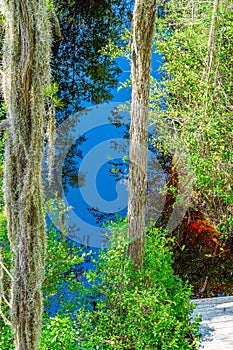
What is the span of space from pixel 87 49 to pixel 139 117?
23.1 ft

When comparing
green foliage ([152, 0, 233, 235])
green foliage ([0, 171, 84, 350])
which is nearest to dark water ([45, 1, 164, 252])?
green foliage ([152, 0, 233, 235])

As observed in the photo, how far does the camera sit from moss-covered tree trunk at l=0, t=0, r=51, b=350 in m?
2.17

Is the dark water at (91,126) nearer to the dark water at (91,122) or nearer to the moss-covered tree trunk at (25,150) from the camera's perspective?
the dark water at (91,122)

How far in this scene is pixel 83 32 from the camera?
11.6 metres

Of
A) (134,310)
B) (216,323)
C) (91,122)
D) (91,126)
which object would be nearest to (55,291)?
(134,310)

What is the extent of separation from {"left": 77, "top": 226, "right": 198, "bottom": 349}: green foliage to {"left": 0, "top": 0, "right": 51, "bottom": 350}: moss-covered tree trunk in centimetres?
152

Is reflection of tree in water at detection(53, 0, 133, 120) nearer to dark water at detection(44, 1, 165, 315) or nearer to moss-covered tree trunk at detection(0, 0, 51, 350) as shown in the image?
dark water at detection(44, 1, 165, 315)

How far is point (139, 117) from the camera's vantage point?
15.1 ft

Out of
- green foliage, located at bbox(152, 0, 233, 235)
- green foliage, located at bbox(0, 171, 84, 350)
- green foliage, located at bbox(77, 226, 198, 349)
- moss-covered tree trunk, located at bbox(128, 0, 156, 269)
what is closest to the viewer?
green foliage, located at bbox(0, 171, 84, 350)

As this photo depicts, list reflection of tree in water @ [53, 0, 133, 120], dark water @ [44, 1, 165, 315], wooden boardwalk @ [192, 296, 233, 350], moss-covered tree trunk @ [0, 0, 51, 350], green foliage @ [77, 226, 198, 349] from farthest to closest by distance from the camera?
1. reflection of tree in water @ [53, 0, 133, 120]
2. dark water @ [44, 1, 165, 315]
3. wooden boardwalk @ [192, 296, 233, 350]
4. green foliage @ [77, 226, 198, 349]
5. moss-covered tree trunk @ [0, 0, 51, 350]

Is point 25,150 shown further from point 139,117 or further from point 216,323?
point 216,323

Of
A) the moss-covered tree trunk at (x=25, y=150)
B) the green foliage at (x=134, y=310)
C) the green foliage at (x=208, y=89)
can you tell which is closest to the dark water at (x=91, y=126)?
the green foliage at (x=208, y=89)

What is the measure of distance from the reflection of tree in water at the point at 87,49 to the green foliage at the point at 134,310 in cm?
520

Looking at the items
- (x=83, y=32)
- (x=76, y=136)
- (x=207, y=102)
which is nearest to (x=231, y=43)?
(x=207, y=102)
